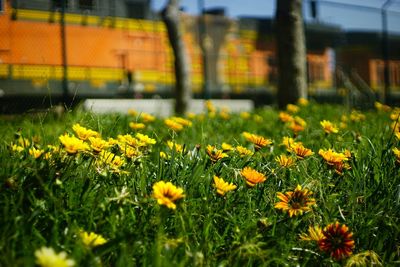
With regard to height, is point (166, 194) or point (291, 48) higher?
point (291, 48)

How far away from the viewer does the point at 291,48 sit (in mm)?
5578

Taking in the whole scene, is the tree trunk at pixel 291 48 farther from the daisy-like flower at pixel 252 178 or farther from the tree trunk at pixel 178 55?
the daisy-like flower at pixel 252 178

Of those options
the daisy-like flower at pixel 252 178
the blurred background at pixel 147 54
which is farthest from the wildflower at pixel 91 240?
the blurred background at pixel 147 54

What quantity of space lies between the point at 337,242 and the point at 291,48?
4.75 meters

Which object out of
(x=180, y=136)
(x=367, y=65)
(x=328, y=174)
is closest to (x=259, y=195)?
(x=328, y=174)

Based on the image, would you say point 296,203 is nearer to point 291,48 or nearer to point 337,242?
point 337,242

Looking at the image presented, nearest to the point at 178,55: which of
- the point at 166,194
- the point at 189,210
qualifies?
the point at 189,210

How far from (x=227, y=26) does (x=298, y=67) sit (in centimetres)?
682

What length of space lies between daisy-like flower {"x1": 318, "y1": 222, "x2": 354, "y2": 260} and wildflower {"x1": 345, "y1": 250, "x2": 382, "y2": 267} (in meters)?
0.07

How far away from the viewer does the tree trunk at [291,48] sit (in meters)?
5.56

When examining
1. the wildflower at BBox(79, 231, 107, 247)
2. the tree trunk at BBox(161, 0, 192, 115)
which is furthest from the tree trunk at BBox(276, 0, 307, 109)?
the wildflower at BBox(79, 231, 107, 247)

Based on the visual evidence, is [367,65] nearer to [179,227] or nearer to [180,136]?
[180,136]

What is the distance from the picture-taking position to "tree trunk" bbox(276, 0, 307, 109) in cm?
556

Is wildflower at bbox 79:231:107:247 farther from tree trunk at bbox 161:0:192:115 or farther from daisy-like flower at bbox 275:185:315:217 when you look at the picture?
tree trunk at bbox 161:0:192:115
